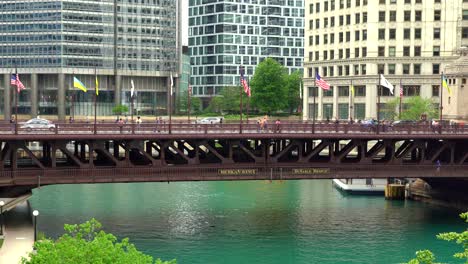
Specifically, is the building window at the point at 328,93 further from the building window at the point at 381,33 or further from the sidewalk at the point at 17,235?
the sidewalk at the point at 17,235

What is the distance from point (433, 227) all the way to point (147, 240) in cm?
2660

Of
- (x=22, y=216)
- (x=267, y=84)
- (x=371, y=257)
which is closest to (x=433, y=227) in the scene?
(x=371, y=257)

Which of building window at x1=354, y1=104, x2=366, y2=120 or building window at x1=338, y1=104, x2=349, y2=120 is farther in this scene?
building window at x1=338, y1=104, x2=349, y2=120

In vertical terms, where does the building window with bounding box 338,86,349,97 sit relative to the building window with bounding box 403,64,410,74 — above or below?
below

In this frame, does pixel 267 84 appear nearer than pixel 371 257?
No

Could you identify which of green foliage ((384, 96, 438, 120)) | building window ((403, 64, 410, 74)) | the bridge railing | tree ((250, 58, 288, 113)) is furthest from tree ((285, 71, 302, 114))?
the bridge railing

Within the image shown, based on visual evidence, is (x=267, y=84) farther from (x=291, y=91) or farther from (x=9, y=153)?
(x=9, y=153)

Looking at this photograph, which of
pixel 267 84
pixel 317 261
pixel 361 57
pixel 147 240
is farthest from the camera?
pixel 267 84

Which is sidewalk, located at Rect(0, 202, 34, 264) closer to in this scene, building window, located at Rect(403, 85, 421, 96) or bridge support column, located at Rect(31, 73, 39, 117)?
building window, located at Rect(403, 85, 421, 96)

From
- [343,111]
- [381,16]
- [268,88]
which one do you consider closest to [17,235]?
[381,16]

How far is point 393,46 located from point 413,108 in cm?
1981

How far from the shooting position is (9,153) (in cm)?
6216

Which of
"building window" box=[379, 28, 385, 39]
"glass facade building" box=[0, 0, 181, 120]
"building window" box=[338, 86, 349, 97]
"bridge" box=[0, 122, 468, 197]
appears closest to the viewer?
"bridge" box=[0, 122, 468, 197]

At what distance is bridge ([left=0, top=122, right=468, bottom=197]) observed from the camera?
6141 centimetres
